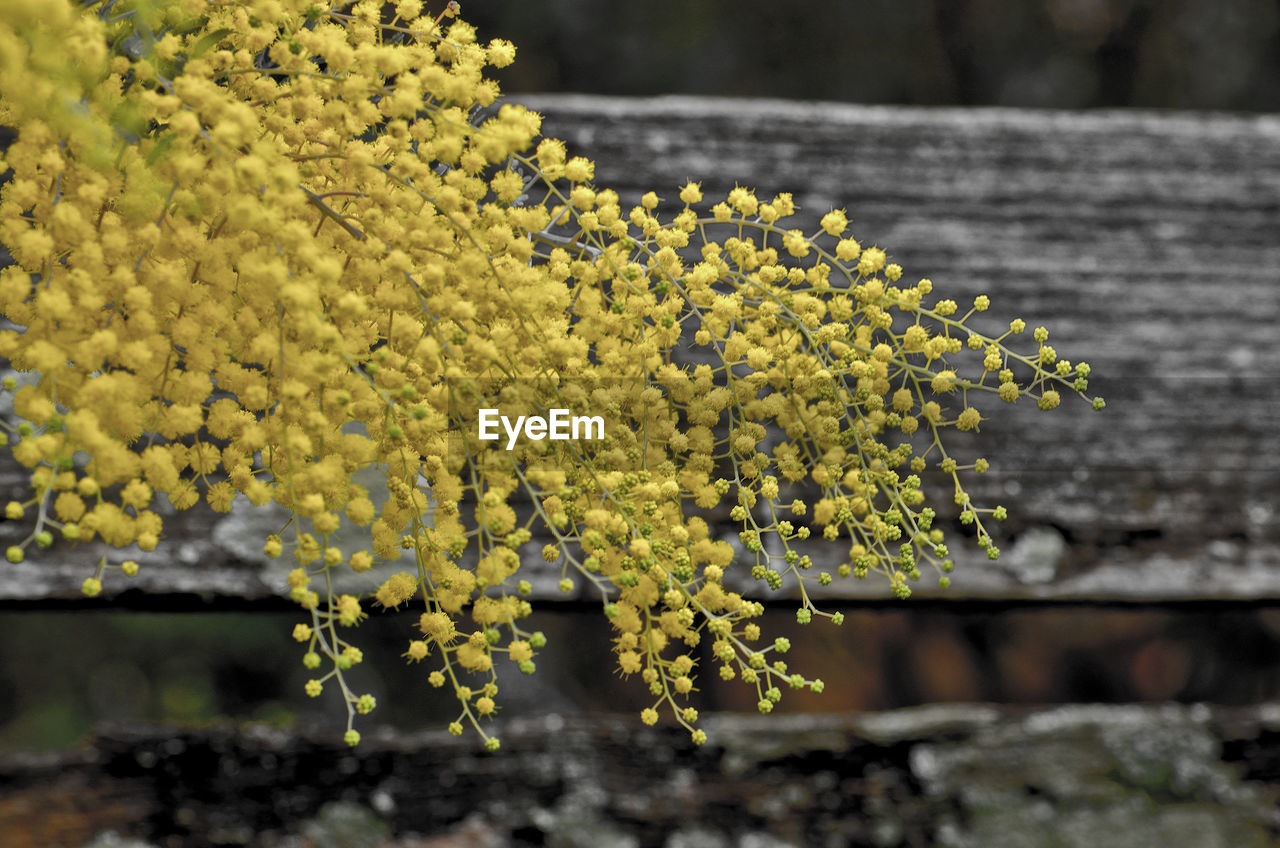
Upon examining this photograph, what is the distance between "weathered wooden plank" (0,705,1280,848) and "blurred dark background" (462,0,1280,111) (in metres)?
2.06

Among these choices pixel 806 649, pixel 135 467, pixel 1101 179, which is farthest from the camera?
pixel 806 649

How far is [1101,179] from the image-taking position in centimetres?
109

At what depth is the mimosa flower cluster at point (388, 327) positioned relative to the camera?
0.49 m

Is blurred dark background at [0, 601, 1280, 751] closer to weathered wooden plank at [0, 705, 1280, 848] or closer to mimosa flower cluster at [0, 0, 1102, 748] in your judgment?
weathered wooden plank at [0, 705, 1280, 848]

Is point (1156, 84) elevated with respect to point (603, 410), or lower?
elevated

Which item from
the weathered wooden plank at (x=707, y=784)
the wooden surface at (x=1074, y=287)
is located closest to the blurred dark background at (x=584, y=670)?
the weathered wooden plank at (x=707, y=784)

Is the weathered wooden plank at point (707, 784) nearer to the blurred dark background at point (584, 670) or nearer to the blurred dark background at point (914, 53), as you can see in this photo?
the blurred dark background at point (584, 670)

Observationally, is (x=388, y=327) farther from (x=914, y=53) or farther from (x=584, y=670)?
(x=914, y=53)

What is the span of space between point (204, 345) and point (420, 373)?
5.1 inches

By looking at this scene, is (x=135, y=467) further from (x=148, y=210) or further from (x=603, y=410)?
(x=603, y=410)

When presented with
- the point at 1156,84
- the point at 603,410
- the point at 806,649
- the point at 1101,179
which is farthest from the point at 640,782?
the point at 1156,84

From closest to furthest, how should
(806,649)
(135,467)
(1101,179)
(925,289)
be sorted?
1. (135,467)
2. (925,289)
3. (1101,179)
4. (806,649)

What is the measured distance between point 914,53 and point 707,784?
8.37ft

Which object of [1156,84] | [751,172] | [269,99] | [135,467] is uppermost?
[1156,84]
